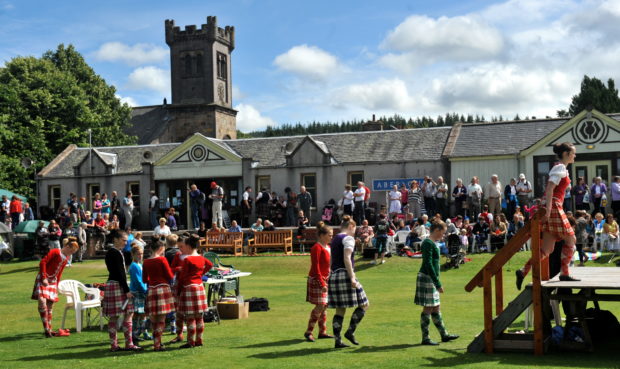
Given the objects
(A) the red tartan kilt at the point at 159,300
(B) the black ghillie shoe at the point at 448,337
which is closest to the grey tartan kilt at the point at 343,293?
(B) the black ghillie shoe at the point at 448,337

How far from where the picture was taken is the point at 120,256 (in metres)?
12.4

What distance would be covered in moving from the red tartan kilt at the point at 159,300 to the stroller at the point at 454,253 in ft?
49.8

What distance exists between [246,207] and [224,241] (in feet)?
14.4

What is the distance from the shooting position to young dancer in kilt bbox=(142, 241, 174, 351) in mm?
11789

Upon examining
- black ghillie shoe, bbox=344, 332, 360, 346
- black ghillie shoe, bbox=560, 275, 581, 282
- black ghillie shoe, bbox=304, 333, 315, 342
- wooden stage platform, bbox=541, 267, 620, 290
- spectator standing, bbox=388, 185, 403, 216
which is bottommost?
black ghillie shoe, bbox=304, 333, 315, 342

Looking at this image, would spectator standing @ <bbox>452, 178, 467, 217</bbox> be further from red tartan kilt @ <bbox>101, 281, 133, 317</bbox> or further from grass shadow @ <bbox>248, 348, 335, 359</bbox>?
red tartan kilt @ <bbox>101, 281, 133, 317</bbox>

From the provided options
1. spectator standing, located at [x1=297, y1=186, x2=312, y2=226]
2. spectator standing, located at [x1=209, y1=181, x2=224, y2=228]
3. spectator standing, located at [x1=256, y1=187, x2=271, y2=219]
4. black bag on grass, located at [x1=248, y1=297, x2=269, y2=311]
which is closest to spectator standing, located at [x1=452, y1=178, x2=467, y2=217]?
spectator standing, located at [x1=297, y1=186, x2=312, y2=226]

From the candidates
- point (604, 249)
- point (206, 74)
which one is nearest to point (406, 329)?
point (604, 249)

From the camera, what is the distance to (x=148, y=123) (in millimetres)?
76125

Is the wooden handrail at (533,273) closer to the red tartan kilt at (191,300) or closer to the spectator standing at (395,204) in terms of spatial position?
the red tartan kilt at (191,300)

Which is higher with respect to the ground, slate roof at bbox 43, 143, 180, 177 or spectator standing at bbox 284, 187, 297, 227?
slate roof at bbox 43, 143, 180, 177

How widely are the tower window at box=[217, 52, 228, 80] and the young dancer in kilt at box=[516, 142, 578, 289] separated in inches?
2689

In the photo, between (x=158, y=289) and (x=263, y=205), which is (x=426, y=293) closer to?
(x=158, y=289)

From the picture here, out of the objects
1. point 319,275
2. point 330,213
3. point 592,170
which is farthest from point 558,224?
point 330,213
